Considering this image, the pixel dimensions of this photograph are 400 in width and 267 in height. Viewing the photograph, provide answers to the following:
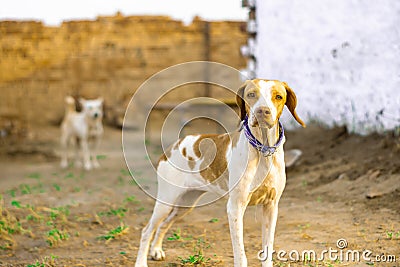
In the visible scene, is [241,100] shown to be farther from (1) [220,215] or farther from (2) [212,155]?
(1) [220,215]

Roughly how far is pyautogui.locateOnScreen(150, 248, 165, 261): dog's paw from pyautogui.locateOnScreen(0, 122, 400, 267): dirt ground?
5 cm

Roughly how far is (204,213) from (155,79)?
41.9 feet

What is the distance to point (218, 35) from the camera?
60.7ft

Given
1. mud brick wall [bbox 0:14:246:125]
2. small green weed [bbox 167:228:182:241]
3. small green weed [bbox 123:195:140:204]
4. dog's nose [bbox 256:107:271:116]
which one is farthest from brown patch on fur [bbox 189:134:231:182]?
mud brick wall [bbox 0:14:246:125]

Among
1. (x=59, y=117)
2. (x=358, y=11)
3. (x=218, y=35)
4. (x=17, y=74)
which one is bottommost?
(x=59, y=117)

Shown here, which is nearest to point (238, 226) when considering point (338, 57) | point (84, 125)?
point (338, 57)

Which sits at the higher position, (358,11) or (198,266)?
(358,11)

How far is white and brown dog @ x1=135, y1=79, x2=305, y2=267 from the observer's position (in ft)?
11.0

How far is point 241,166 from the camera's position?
3.55 meters

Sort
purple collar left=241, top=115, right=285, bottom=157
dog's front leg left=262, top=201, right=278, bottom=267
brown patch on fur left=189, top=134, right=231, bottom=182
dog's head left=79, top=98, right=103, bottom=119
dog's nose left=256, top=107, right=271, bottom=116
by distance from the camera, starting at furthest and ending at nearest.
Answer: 1. dog's head left=79, top=98, right=103, bottom=119
2. brown patch on fur left=189, top=134, right=231, bottom=182
3. dog's front leg left=262, top=201, right=278, bottom=267
4. purple collar left=241, top=115, right=285, bottom=157
5. dog's nose left=256, top=107, right=271, bottom=116

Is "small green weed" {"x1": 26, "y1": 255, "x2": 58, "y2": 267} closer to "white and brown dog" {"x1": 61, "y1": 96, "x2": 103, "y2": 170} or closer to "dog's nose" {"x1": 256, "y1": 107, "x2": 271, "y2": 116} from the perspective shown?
"dog's nose" {"x1": 256, "y1": 107, "x2": 271, "y2": 116}

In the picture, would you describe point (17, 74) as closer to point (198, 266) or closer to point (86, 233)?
point (86, 233)

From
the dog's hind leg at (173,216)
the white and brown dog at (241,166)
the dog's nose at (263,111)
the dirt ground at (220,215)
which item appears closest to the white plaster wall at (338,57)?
the dirt ground at (220,215)

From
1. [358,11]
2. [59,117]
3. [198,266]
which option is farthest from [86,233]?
[59,117]
